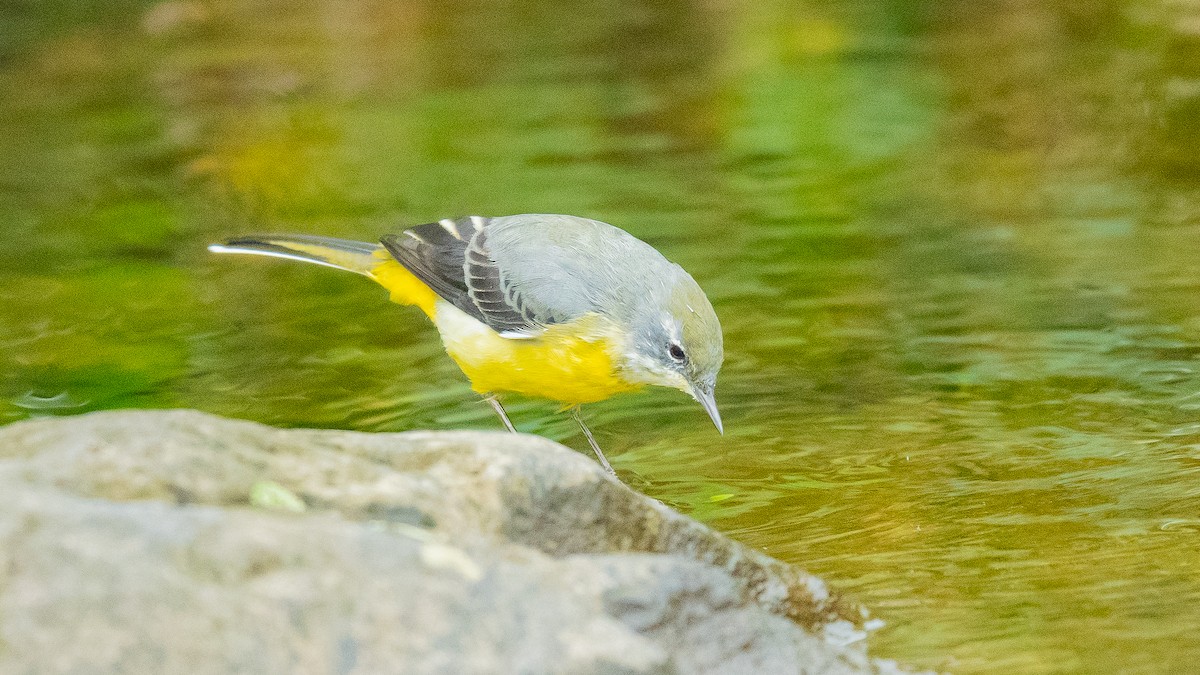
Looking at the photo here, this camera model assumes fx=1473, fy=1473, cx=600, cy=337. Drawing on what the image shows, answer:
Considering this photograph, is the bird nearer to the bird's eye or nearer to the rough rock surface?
the bird's eye

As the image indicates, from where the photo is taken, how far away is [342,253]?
18.1 feet

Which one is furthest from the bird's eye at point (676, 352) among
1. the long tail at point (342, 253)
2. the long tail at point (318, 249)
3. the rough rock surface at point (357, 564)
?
the long tail at point (318, 249)

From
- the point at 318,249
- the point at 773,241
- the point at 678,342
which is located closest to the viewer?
the point at 678,342

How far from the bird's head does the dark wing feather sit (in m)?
0.38

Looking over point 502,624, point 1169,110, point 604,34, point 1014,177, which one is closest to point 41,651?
point 502,624

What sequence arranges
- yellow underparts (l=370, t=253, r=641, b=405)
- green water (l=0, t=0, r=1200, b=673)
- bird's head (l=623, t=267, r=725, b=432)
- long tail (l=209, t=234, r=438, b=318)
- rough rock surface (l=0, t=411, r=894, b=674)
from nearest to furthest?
1. rough rock surface (l=0, t=411, r=894, b=674)
2. green water (l=0, t=0, r=1200, b=673)
3. bird's head (l=623, t=267, r=725, b=432)
4. yellow underparts (l=370, t=253, r=641, b=405)
5. long tail (l=209, t=234, r=438, b=318)

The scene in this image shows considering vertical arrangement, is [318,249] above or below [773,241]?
above

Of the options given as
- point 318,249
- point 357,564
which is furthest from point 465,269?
point 357,564

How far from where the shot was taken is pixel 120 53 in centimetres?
1429

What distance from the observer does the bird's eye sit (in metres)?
4.44

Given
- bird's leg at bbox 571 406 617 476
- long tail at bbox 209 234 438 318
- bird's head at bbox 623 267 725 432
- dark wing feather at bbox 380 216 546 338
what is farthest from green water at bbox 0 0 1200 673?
dark wing feather at bbox 380 216 546 338

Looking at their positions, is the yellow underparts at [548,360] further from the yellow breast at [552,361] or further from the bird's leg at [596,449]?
the bird's leg at [596,449]

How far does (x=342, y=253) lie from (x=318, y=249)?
89 millimetres

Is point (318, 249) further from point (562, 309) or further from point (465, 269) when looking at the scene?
point (562, 309)
